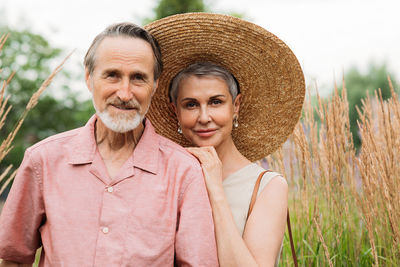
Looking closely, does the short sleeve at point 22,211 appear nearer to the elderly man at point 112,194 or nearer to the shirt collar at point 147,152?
the elderly man at point 112,194

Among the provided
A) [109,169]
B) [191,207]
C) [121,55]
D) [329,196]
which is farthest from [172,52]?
[329,196]

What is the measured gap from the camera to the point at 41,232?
1844mm

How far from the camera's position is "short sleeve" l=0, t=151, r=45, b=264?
1.81 meters

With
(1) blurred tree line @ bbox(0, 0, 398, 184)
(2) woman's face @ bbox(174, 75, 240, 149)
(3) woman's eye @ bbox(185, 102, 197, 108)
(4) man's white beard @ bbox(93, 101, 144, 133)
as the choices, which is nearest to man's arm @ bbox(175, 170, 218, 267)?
(4) man's white beard @ bbox(93, 101, 144, 133)

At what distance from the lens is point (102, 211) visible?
175cm

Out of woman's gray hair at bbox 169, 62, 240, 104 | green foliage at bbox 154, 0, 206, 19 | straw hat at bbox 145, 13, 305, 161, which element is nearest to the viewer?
straw hat at bbox 145, 13, 305, 161

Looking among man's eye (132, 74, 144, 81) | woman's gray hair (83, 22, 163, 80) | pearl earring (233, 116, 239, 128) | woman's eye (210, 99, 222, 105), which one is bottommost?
pearl earring (233, 116, 239, 128)

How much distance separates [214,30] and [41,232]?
139 centimetres

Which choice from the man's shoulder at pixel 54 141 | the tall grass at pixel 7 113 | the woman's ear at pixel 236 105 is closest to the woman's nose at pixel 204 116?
the woman's ear at pixel 236 105

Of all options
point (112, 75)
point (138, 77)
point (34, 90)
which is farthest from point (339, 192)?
point (34, 90)

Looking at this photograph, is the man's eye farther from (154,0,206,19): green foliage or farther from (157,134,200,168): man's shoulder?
→ (154,0,206,19): green foliage

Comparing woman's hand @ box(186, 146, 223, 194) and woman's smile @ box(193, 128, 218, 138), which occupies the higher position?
woman's smile @ box(193, 128, 218, 138)

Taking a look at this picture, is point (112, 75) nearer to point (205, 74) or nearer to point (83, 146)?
point (83, 146)

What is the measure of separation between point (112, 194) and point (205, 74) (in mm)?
986
